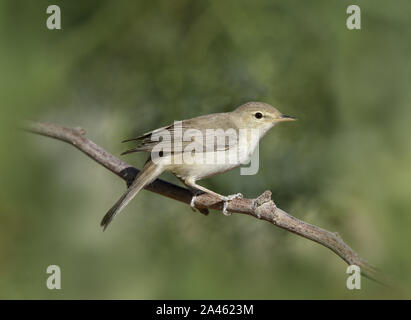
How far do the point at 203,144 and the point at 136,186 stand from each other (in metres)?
0.33

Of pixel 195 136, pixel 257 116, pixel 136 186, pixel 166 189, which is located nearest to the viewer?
pixel 136 186

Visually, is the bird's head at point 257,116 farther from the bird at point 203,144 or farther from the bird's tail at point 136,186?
the bird's tail at point 136,186

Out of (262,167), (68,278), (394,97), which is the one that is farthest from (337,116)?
(68,278)

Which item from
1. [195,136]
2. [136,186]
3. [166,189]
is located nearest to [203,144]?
[195,136]

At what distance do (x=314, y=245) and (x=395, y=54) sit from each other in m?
0.77

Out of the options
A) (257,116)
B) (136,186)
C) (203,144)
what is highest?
(257,116)

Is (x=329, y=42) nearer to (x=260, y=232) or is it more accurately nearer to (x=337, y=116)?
(x=337, y=116)

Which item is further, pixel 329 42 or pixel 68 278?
pixel 68 278

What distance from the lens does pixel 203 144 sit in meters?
1.88

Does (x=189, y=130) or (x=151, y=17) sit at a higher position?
(x=151, y=17)

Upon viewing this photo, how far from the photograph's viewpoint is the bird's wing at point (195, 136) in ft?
5.89

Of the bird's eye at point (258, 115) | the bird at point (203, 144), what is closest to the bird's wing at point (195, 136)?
the bird at point (203, 144)

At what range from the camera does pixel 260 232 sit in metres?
2.03

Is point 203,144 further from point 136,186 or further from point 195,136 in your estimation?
point 136,186
